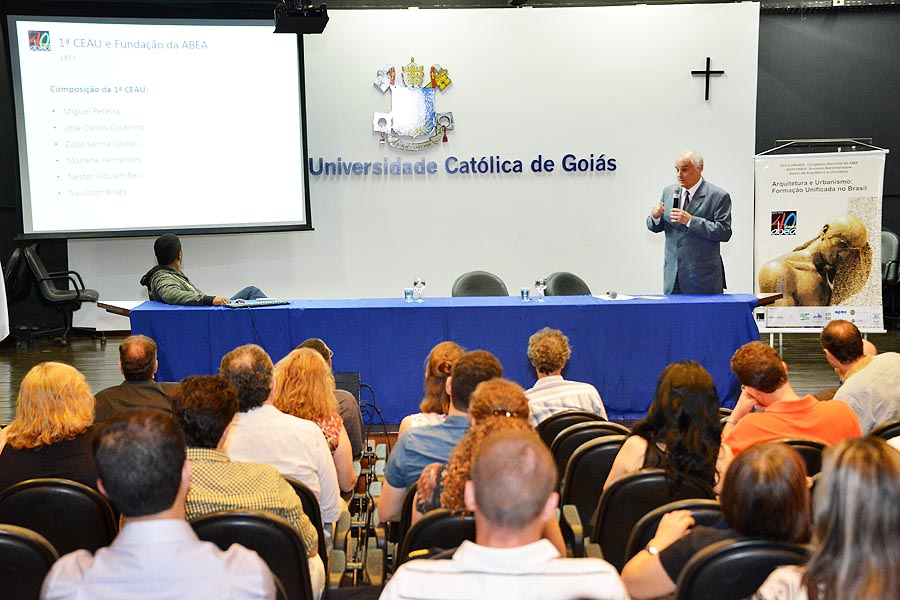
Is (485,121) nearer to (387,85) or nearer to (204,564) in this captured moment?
(387,85)

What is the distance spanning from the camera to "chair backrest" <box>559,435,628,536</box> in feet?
10.4

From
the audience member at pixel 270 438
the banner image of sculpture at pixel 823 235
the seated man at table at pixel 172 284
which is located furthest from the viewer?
the banner image of sculpture at pixel 823 235

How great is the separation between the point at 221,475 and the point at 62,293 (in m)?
7.84

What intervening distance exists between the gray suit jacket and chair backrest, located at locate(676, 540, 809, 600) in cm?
481

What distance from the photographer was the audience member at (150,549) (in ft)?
5.97

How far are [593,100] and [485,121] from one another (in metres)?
1.16

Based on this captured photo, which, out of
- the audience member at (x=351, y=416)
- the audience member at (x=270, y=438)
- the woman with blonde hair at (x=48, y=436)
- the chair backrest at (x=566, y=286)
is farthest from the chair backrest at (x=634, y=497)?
the chair backrest at (x=566, y=286)

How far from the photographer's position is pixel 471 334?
612 centimetres

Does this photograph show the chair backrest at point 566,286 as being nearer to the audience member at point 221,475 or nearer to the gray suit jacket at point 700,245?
the gray suit jacket at point 700,245

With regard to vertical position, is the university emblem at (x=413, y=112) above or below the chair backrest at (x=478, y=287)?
above

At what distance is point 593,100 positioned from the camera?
9547 millimetres

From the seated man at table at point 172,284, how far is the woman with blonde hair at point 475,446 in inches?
146

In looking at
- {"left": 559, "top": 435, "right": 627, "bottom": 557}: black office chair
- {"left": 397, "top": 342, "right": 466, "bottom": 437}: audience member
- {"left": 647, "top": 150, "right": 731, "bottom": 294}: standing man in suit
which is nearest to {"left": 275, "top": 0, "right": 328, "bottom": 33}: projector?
{"left": 647, "top": 150, "right": 731, "bottom": 294}: standing man in suit

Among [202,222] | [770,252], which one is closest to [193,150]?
[202,222]
